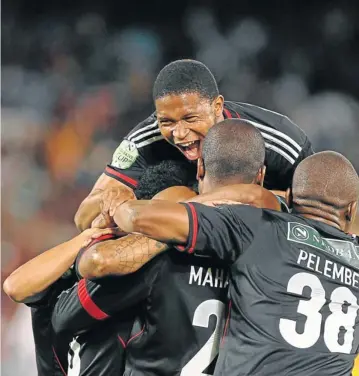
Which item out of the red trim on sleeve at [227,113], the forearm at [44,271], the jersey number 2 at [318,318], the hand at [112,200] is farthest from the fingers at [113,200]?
the red trim on sleeve at [227,113]

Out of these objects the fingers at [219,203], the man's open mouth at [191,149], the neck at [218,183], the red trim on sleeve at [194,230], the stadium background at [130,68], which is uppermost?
the stadium background at [130,68]

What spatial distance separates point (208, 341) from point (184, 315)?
11 centimetres

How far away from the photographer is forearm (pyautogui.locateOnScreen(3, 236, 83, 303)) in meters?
2.18

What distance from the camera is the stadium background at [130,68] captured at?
5.53 m

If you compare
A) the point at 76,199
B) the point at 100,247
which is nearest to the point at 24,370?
the point at 76,199

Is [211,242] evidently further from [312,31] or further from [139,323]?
[312,31]

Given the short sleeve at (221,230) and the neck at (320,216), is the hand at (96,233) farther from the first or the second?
the neck at (320,216)

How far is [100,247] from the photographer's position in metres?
2.01

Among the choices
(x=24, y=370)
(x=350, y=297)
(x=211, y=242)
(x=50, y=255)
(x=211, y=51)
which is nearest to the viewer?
(x=211, y=242)

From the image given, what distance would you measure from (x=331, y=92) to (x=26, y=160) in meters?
2.40

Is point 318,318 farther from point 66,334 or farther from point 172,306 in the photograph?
point 66,334

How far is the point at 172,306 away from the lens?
2.03 m

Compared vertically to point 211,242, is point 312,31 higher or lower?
higher

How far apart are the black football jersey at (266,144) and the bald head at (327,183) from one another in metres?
0.85
